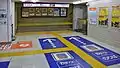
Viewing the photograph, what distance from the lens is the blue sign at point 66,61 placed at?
458cm

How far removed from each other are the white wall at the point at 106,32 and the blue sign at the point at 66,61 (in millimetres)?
2613

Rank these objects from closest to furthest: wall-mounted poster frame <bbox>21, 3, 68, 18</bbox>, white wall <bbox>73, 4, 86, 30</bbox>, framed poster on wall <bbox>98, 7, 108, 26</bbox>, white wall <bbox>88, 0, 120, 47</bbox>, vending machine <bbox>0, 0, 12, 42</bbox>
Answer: white wall <bbox>88, 0, 120, 47</bbox> → vending machine <bbox>0, 0, 12, 42</bbox> → framed poster on wall <bbox>98, 7, 108, 26</bbox> → wall-mounted poster frame <bbox>21, 3, 68, 18</bbox> → white wall <bbox>73, 4, 86, 30</bbox>

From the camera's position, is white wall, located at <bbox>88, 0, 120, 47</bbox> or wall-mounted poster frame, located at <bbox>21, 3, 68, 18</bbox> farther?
wall-mounted poster frame, located at <bbox>21, 3, 68, 18</bbox>

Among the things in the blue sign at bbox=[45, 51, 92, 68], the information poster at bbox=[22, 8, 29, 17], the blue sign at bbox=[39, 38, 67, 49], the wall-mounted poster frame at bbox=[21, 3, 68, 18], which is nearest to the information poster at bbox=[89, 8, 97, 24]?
the blue sign at bbox=[39, 38, 67, 49]

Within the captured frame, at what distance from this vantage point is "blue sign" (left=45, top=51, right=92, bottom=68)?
458 centimetres

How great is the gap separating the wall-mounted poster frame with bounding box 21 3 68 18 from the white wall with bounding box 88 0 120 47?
3.73 m

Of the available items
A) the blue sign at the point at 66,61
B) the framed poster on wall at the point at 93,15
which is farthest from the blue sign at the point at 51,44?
the framed poster on wall at the point at 93,15

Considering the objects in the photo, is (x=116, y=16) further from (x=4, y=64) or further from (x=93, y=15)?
(x=4, y=64)

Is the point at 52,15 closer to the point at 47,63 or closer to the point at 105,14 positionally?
the point at 105,14

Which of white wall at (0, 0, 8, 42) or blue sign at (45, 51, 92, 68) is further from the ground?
white wall at (0, 0, 8, 42)

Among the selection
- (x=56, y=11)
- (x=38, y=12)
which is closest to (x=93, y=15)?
(x=56, y=11)

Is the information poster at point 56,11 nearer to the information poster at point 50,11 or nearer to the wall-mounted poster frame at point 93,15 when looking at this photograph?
the information poster at point 50,11

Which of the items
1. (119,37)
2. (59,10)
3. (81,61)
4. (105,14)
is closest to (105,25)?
(105,14)

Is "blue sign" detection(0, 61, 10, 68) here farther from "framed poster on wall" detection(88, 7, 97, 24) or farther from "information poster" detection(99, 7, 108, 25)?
"framed poster on wall" detection(88, 7, 97, 24)
